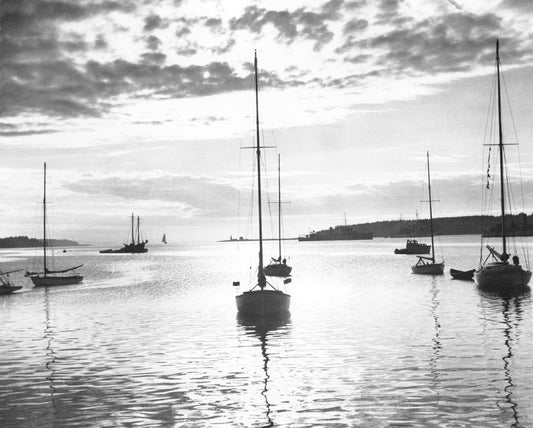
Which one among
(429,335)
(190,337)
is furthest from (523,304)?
(190,337)

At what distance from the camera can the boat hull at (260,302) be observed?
3906cm

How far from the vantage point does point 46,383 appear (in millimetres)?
22641

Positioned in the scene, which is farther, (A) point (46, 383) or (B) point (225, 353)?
(B) point (225, 353)

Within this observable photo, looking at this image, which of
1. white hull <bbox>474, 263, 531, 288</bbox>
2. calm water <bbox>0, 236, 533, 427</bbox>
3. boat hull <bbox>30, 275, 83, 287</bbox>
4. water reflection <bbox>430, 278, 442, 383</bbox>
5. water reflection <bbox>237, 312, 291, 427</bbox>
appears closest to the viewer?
calm water <bbox>0, 236, 533, 427</bbox>

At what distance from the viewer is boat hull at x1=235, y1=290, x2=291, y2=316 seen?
3906 cm

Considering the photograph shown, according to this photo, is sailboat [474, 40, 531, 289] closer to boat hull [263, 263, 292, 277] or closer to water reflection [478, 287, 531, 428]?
water reflection [478, 287, 531, 428]

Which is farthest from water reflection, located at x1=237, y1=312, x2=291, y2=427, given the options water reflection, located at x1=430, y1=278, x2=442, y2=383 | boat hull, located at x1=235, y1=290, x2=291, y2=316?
water reflection, located at x1=430, y1=278, x2=442, y2=383

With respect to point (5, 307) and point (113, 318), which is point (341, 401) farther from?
point (5, 307)

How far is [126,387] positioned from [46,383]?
352 centimetres

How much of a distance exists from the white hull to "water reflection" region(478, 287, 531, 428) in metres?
0.77

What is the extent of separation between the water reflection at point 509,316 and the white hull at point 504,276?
77 centimetres

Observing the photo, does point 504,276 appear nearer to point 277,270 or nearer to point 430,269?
point 430,269

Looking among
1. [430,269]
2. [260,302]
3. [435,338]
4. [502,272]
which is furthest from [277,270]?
[435,338]

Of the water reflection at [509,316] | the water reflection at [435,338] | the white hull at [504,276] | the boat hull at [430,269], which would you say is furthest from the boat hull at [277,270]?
the white hull at [504,276]
